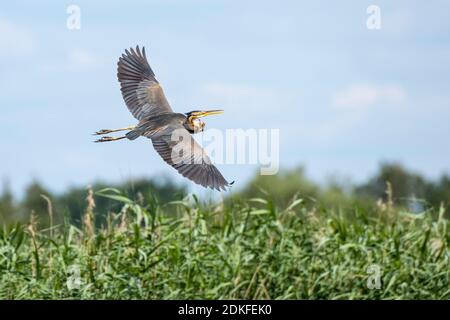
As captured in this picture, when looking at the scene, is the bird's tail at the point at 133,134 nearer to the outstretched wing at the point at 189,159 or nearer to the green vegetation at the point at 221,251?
the outstretched wing at the point at 189,159

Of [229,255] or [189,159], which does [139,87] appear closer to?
[189,159]

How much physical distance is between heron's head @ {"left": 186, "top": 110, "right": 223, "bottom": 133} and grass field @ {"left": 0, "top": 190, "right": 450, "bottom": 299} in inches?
171

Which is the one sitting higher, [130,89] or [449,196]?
→ [130,89]

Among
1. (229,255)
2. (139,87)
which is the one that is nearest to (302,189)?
(229,255)

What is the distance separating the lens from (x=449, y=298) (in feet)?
32.3

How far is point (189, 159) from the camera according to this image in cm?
496

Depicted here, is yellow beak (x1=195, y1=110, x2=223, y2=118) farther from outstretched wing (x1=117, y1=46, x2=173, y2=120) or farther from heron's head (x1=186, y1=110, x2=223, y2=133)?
outstretched wing (x1=117, y1=46, x2=173, y2=120)

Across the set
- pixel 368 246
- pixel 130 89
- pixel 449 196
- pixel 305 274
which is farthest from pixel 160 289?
pixel 449 196

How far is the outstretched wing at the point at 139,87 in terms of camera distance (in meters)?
5.07

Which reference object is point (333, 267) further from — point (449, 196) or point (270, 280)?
point (449, 196)

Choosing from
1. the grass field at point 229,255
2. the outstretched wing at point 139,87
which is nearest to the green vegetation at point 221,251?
the grass field at point 229,255

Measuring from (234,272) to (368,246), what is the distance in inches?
50.5

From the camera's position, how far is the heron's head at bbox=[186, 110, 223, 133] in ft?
15.4

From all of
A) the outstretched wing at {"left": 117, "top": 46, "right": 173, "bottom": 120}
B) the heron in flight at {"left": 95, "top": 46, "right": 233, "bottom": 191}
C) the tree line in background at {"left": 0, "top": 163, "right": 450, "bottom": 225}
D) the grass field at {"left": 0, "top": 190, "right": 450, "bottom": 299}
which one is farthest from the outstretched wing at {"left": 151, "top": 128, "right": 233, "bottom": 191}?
the tree line in background at {"left": 0, "top": 163, "right": 450, "bottom": 225}
